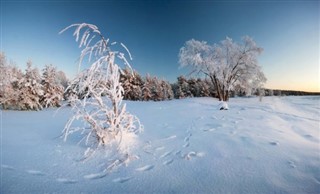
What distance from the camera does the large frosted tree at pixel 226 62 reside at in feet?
69.9

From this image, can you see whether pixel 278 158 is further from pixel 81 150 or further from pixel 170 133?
pixel 81 150

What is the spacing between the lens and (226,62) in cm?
2191

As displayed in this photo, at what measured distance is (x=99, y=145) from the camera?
4.39 metres

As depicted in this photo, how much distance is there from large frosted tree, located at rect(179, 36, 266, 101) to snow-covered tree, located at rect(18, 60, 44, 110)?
49.5 feet

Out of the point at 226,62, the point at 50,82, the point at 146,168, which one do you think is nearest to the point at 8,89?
the point at 50,82

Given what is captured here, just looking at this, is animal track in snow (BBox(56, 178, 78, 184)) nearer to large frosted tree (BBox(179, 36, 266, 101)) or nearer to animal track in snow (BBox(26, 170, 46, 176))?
animal track in snow (BBox(26, 170, 46, 176))

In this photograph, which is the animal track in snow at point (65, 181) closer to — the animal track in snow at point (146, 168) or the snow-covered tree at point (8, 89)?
the animal track in snow at point (146, 168)

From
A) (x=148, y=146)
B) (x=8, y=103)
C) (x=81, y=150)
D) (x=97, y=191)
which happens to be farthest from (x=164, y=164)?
(x=8, y=103)

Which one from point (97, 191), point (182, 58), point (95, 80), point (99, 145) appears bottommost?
point (97, 191)

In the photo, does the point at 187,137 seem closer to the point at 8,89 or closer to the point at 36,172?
the point at 36,172

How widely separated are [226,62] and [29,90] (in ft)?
64.4

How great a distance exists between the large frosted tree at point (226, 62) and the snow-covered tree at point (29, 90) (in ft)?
49.5

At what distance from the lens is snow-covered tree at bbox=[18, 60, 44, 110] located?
570 inches

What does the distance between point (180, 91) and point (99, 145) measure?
40501 millimetres
